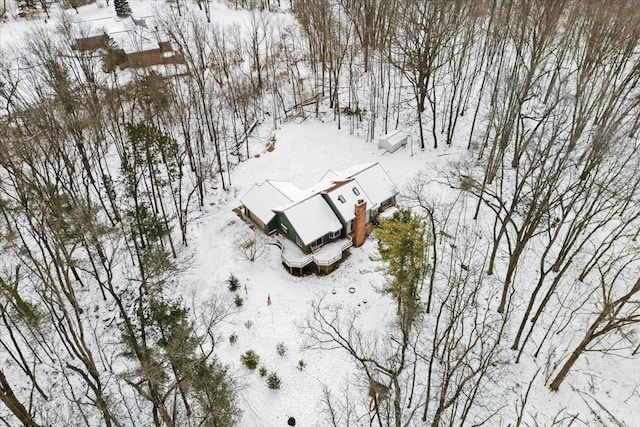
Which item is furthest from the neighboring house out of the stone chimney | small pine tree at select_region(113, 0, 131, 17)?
small pine tree at select_region(113, 0, 131, 17)

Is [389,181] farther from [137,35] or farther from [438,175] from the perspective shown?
[137,35]

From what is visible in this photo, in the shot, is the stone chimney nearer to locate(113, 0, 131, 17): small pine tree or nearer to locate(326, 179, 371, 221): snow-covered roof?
locate(326, 179, 371, 221): snow-covered roof

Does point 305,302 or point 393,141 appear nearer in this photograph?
point 305,302

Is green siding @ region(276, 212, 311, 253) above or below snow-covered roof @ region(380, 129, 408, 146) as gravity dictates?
below

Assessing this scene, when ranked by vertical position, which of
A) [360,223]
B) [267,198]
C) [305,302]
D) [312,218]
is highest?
[267,198]

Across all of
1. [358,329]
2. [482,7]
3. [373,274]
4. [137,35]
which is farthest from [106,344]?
[482,7]

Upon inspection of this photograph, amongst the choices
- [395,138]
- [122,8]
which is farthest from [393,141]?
[122,8]

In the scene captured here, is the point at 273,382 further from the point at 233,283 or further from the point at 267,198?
the point at 267,198
